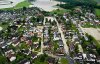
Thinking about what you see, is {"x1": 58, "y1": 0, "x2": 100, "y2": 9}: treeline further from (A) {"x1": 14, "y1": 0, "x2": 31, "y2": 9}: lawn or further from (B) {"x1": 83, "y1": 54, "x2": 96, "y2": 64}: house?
(B) {"x1": 83, "y1": 54, "x2": 96, "y2": 64}: house

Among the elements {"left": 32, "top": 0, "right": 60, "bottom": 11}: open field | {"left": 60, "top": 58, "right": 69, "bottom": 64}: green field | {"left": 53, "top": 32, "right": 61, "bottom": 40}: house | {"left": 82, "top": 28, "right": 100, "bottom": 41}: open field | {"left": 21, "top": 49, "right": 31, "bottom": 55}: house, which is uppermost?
{"left": 21, "top": 49, "right": 31, "bottom": 55}: house

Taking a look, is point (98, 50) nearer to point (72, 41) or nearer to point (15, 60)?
point (72, 41)

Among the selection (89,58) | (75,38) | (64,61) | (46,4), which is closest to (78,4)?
(46,4)

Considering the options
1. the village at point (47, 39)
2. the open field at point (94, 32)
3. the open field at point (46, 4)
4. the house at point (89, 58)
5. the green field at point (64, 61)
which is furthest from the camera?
the open field at point (46, 4)

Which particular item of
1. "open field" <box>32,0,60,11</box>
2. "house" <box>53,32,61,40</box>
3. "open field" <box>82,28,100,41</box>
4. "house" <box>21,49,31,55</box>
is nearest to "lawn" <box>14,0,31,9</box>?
"open field" <box>32,0,60,11</box>

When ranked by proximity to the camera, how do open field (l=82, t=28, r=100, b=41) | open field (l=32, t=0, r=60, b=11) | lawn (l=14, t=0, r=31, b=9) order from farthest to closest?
1. lawn (l=14, t=0, r=31, b=9)
2. open field (l=32, t=0, r=60, b=11)
3. open field (l=82, t=28, r=100, b=41)

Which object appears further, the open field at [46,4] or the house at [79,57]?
the open field at [46,4]

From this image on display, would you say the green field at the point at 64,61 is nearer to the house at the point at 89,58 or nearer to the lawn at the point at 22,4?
the house at the point at 89,58

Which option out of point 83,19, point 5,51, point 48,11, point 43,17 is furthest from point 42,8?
point 5,51

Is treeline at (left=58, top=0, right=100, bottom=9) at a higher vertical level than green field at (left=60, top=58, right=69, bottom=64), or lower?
lower

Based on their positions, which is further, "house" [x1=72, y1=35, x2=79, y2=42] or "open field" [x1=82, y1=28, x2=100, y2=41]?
"open field" [x1=82, y1=28, x2=100, y2=41]

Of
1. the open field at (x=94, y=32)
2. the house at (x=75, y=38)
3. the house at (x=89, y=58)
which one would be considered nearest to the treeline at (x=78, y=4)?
the open field at (x=94, y=32)
